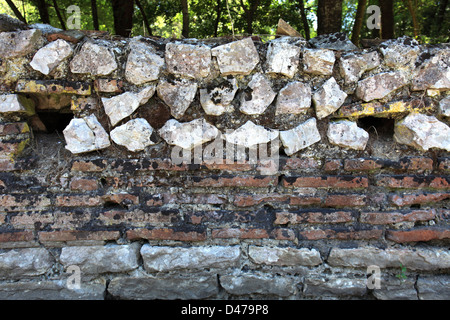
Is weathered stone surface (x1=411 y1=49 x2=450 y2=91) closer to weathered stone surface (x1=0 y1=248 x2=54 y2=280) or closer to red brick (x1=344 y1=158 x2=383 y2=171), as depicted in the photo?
red brick (x1=344 y1=158 x2=383 y2=171)

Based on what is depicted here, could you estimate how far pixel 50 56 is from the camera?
208 cm

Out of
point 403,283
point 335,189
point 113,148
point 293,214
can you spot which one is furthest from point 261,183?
point 403,283

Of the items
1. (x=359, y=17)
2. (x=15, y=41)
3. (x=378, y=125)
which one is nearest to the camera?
(x=15, y=41)

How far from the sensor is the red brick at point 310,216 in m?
2.18

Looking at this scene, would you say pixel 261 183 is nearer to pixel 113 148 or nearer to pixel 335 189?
pixel 335 189

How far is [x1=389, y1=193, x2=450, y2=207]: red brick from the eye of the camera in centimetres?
221

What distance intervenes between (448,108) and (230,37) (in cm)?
141

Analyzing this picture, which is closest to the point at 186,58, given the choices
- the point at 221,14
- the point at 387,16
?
the point at 387,16

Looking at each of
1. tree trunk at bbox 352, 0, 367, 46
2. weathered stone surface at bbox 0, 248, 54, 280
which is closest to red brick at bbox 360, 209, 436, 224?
weathered stone surface at bbox 0, 248, 54, 280

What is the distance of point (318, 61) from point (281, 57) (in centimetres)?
22

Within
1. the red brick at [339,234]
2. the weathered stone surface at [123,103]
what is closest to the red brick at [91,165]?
the weathered stone surface at [123,103]

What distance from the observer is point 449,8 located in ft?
27.1

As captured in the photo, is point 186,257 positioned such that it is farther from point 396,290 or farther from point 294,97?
point 396,290

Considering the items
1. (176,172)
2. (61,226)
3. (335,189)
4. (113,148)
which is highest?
(113,148)
